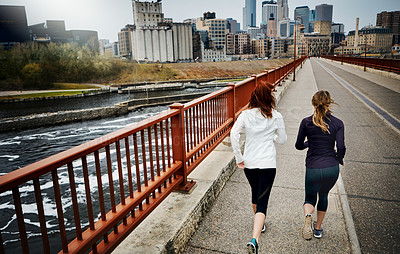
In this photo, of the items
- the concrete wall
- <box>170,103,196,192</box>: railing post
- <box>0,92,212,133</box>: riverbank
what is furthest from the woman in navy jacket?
the concrete wall

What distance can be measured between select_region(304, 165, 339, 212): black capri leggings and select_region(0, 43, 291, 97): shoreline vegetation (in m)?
91.0

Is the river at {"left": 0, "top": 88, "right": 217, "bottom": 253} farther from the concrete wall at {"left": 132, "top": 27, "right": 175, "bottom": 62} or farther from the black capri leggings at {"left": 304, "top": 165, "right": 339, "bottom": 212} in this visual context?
the concrete wall at {"left": 132, "top": 27, "right": 175, "bottom": 62}

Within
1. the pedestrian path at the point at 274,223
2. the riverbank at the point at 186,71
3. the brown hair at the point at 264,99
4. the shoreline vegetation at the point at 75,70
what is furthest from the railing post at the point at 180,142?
the riverbank at the point at 186,71

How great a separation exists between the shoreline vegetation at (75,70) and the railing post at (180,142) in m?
89.8

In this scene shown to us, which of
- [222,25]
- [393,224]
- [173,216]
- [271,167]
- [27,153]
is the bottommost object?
[27,153]

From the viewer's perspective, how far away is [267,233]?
3.44 meters

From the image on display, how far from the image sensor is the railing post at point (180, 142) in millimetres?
3582

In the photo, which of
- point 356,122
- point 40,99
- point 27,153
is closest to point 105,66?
point 40,99

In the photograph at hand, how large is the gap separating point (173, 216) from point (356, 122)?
329 inches

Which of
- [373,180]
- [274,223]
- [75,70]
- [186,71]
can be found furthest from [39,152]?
[186,71]

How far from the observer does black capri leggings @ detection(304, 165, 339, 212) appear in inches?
123

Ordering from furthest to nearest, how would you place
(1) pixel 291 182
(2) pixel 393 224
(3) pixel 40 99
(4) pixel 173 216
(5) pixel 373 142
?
(3) pixel 40 99 → (5) pixel 373 142 → (1) pixel 291 182 → (2) pixel 393 224 → (4) pixel 173 216

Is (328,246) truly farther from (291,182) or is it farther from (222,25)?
(222,25)

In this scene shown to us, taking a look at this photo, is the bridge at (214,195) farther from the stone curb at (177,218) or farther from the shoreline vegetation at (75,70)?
the shoreline vegetation at (75,70)
